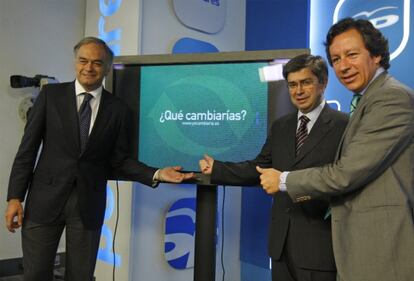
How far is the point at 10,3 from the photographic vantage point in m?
2.96

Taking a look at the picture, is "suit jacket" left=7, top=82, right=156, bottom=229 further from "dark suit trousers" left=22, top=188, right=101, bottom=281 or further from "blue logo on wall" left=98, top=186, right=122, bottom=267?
"blue logo on wall" left=98, top=186, right=122, bottom=267

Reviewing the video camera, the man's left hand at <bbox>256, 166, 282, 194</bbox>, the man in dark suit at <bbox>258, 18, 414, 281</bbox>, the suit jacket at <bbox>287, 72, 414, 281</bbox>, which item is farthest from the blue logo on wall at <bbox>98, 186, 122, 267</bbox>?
the suit jacket at <bbox>287, 72, 414, 281</bbox>

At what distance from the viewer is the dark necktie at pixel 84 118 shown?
6.41 feet

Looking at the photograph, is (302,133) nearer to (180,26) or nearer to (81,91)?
(81,91)

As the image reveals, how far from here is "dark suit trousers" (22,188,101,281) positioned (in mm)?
1860

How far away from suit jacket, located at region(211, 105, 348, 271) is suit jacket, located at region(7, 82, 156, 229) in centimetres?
92

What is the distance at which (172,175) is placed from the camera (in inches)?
82.7

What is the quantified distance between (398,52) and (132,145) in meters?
1.96

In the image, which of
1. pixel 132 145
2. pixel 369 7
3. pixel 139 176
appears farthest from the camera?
pixel 369 7

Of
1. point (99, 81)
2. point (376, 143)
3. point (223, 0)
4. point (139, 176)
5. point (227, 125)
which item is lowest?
point (139, 176)

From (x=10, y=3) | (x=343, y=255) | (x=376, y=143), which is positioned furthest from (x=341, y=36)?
(x=10, y=3)

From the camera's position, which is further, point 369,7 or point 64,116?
point 369,7

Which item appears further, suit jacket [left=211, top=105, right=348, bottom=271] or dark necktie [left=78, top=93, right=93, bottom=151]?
dark necktie [left=78, top=93, right=93, bottom=151]

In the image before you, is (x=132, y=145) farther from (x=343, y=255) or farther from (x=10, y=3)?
(x=10, y=3)
